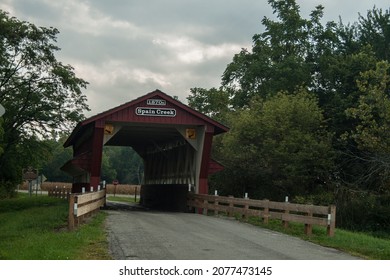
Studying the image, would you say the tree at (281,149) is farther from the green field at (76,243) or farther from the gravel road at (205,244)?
the gravel road at (205,244)

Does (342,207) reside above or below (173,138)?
below

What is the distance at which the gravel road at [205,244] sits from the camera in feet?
28.9

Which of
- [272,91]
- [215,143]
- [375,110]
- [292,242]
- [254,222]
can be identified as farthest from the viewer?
[272,91]

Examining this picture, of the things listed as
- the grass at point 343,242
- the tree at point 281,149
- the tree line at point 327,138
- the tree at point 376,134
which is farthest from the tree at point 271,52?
the grass at point 343,242

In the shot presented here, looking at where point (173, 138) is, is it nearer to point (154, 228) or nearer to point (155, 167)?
point (155, 167)

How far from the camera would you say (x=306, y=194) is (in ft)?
84.0

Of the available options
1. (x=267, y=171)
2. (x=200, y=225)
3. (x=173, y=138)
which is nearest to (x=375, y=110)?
(x=267, y=171)

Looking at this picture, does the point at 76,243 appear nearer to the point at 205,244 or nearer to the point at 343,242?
the point at 205,244

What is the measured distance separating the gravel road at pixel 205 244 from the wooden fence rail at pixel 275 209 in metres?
0.79

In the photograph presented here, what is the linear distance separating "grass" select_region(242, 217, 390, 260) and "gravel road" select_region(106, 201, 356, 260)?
42cm

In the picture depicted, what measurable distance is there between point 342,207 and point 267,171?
477 cm

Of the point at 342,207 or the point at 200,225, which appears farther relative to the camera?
the point at 342,207

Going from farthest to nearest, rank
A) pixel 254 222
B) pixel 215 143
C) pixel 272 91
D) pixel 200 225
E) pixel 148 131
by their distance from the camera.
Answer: pixel 272 91
pixel 215 143
pixel 148 131
pixel 254 222
pixel 200 225

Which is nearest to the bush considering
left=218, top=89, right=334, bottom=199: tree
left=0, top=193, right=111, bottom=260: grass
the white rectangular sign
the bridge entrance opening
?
the bridge entrance opening
